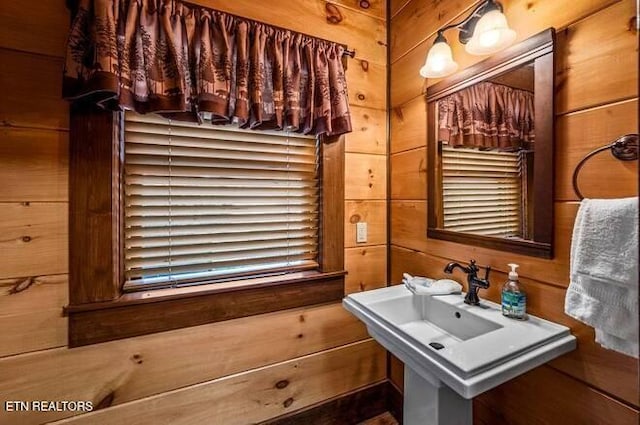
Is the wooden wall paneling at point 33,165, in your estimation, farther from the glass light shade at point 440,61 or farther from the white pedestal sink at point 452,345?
the glass light shade at point 440,61

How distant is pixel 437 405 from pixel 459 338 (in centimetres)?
29

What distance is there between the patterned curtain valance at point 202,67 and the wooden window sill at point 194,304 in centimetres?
73

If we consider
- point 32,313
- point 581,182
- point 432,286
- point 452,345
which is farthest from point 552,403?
point 32,313

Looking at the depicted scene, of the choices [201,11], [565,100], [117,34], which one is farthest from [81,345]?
[565,100]

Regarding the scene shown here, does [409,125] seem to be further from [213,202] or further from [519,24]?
[213,202]

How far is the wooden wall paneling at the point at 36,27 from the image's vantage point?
956 millimetres

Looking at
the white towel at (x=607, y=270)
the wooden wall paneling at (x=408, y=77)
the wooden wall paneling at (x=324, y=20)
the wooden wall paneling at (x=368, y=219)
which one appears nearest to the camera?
the white towel at (x=607, y=270)

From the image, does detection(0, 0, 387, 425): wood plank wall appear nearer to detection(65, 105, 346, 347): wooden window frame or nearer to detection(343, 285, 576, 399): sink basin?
detection(65, 105, 346, 347): wooden window frame

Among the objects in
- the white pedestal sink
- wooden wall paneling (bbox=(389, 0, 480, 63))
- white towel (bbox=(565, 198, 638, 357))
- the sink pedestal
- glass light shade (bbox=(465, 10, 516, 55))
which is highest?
wooden wall paneling (bbox=(389, 0, 480, 63))

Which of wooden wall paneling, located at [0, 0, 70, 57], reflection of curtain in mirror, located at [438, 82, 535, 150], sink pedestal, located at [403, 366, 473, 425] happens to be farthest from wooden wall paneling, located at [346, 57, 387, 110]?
sink pedestal, located at [403, 366, 473, 425]

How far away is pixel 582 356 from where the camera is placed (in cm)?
84

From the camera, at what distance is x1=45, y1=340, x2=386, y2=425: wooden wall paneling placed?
113 cm

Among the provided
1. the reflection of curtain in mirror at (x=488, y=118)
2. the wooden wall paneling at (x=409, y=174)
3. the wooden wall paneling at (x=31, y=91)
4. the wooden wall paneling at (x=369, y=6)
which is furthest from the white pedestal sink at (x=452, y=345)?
the wooden wall paneling at (x=369, y=6)

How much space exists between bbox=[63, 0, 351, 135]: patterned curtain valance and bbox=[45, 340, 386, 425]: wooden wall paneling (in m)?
1.16
